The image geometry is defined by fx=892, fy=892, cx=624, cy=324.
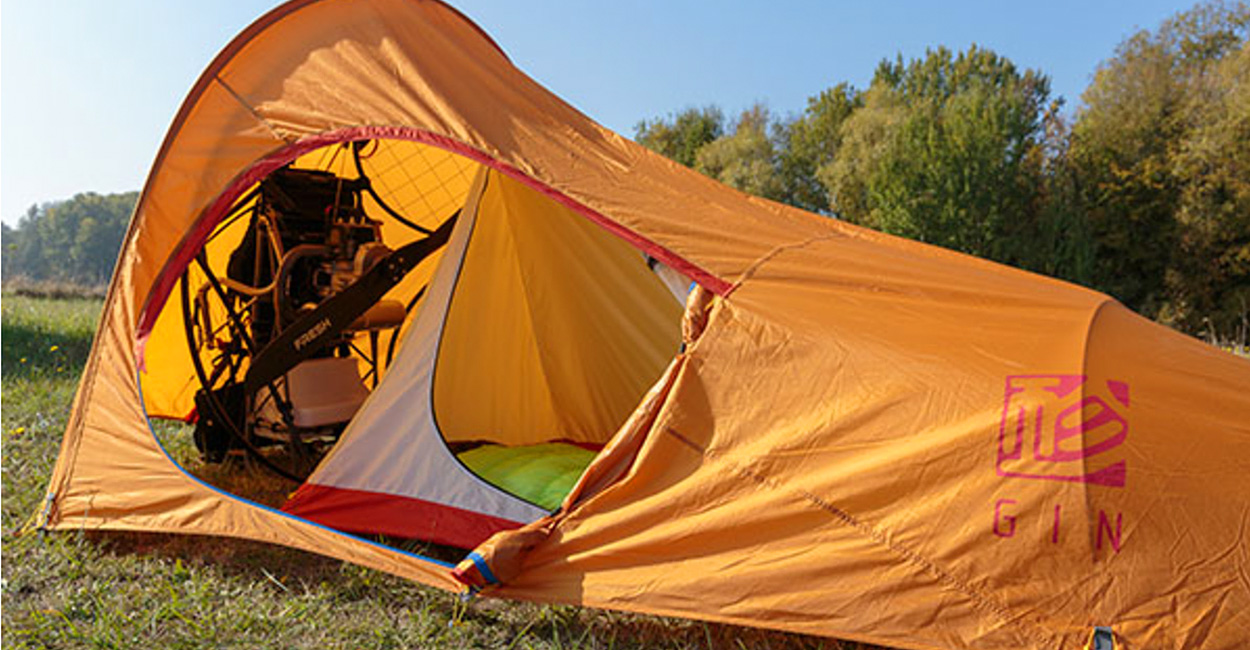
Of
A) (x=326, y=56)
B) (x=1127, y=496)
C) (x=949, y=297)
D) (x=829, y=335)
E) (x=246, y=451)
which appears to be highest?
(x=326, y=56)

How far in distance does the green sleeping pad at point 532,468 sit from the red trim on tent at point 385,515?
170mm

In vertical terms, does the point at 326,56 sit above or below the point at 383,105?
above

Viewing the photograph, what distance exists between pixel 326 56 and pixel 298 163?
1467 mm

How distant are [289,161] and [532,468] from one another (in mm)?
1371

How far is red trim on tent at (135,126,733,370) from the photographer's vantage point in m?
2.51

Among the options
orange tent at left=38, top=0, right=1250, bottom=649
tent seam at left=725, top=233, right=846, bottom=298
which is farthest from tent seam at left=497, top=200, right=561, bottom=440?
tent seam at left=725, top=233, right=846, bottom=298

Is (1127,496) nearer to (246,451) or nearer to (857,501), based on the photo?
(857,501)

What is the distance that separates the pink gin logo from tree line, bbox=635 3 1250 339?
26.6m

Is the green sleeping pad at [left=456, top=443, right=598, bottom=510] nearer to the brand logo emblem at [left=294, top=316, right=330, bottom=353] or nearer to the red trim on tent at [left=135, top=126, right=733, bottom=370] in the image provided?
the brand logo emblem at [left=294, top=316, right=330, bottom=353]

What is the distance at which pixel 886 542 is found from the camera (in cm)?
206

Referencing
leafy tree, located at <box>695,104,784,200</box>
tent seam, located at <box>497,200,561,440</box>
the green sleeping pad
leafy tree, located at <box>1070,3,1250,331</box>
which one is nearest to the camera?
the green sleeping pad

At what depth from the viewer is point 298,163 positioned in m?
4.46

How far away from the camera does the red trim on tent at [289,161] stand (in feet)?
8.24

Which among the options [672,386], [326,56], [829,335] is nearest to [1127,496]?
[829,335]
